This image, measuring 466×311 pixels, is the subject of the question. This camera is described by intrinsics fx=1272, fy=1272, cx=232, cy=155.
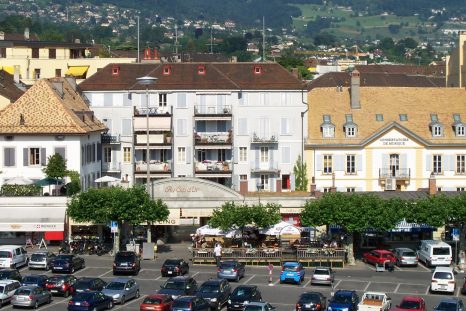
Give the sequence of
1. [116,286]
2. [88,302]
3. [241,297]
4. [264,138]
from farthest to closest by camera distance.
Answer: [264,138] → [116,286] → [241,297] → [88,302]

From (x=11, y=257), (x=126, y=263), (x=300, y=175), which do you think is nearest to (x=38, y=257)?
(x=11, y=257)

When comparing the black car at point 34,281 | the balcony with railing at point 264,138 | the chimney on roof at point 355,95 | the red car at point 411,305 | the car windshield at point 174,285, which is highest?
the chimney on roof at point 355,95

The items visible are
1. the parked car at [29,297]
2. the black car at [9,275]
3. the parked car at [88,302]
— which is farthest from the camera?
the black car at [9,275]

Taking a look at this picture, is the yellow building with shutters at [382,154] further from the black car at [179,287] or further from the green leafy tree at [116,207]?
the black car at [179,287]

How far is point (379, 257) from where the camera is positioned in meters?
88.4

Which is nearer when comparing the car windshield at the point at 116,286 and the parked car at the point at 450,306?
the parked car at the point at 450,306

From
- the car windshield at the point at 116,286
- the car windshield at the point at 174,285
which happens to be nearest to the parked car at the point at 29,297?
the car windshield at the point at 116,286

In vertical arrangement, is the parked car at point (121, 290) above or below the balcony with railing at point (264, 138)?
below

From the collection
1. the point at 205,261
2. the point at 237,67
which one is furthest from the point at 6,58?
the point at 205,261

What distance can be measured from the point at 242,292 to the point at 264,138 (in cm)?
4469

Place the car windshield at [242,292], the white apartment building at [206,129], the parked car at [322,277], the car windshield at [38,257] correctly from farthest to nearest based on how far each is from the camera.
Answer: the white apartment building at [206,129] < the car windshield at [38,257] < the parked car at [322,277] < the car windshield at [242,292]

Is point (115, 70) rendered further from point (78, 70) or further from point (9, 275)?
point (9, 275)

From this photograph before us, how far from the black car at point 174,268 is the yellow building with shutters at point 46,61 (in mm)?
56407

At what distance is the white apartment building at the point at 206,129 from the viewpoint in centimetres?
11419
